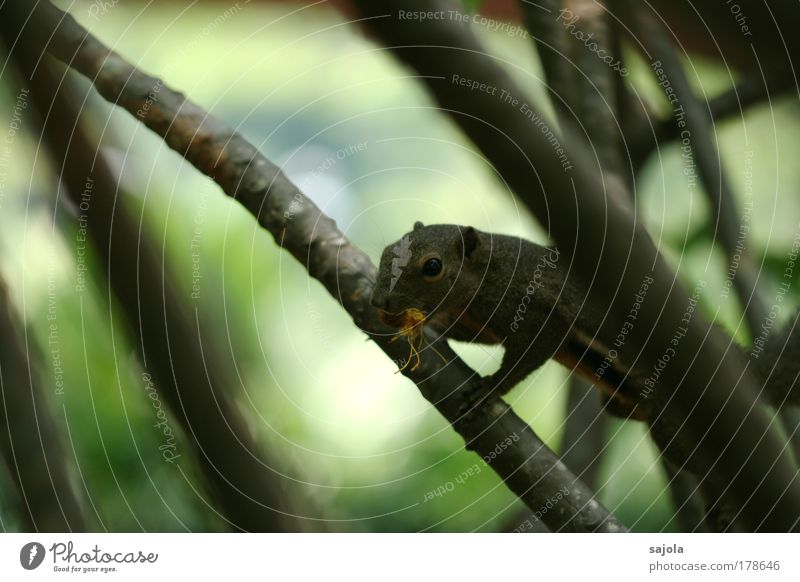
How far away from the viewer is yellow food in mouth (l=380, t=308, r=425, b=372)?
3.66 feet

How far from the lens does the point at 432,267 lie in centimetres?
117

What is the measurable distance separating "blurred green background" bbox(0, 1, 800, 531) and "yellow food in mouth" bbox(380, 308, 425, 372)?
4 cm

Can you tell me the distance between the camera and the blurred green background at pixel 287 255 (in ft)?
3.68

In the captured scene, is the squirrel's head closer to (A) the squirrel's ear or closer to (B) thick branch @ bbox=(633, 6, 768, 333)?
(A) the squirrel's ear

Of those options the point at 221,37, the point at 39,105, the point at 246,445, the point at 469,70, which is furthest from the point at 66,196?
the point at 469,70

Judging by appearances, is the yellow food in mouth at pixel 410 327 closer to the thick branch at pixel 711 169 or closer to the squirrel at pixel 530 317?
the squirrel at pixel 530 317

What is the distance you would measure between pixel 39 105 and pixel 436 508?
860mm

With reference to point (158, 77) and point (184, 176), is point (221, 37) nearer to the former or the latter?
point (158, 77)

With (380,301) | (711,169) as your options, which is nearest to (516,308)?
(380,301)

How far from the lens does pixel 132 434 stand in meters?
1.14
